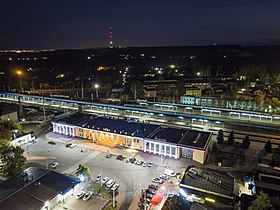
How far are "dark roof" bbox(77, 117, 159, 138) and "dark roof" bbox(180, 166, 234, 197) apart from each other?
7.10 metres

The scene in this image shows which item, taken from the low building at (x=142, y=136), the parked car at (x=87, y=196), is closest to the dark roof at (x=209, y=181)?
the low building at (x=142, y=136)

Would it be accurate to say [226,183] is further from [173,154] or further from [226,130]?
[226,130]

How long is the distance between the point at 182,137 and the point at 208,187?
709 cm

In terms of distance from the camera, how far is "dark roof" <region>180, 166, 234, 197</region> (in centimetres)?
1317

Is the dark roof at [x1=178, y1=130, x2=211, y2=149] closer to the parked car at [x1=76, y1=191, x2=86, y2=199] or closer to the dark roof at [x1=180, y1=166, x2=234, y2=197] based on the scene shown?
the dark roof at [x1=180, y1=166, x2=234, y2=197]

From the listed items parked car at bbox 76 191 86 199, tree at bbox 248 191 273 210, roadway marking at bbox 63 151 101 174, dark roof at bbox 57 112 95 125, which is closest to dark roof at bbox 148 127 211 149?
roadway marking at bbox 63 151 101 174

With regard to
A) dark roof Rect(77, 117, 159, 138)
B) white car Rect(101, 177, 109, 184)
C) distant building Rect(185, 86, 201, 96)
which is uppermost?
distant building Rect(185, 86, 201, 96)

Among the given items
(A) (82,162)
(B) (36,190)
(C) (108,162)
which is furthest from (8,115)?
(B) (36,190)

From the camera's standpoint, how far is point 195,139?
19703 mm

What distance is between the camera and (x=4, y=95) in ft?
140

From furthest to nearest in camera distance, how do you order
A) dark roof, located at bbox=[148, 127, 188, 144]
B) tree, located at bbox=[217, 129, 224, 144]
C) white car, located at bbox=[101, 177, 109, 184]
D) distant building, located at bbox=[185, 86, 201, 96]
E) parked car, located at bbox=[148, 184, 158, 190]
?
distant building, located at bbox=[185, 86, 201, 96]
tree, located at bbox=[217, 129, 224, 144]
dark roof, located at bbox=[148, 127, 188, 144]
white car, located at bbox=[101, 177, 109, 184]
parked car, located at bbox=[148, 184, 158, 190]

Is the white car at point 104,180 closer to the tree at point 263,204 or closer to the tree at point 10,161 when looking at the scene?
the tree at point 10,161

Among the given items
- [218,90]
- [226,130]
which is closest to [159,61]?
[218,90]

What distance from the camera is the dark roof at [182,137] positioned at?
62.1 ft
